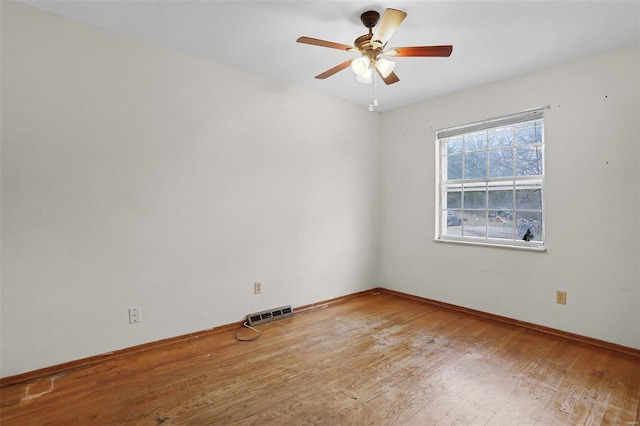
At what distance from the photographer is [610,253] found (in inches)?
104

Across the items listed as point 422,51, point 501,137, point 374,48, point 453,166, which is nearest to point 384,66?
point 374,48

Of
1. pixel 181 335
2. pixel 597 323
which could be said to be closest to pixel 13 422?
pixel 181 335

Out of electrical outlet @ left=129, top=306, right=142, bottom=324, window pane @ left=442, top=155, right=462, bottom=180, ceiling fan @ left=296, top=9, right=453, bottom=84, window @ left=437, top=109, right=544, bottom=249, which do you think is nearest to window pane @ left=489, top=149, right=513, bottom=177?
window @ left=437, top=109, right=544, bottom=249

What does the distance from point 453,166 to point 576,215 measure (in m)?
1.32

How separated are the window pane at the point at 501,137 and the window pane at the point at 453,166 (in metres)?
0.38

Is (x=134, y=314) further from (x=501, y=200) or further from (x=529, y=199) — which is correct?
(x=529, y=199)

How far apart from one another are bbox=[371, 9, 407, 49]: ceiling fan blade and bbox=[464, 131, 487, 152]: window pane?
1.99 meters

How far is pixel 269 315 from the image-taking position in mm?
3227

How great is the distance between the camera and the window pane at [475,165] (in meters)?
3.50

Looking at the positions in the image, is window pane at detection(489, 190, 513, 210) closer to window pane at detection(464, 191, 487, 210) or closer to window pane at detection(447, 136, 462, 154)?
window pane at detection(464, 191, 487, 210)

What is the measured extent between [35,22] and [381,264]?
4079 millimetres

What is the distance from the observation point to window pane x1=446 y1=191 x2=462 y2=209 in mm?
3730

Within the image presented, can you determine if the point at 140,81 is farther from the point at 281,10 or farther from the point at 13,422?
the point at 13,422

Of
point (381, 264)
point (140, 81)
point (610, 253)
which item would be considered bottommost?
point (381, 264)
